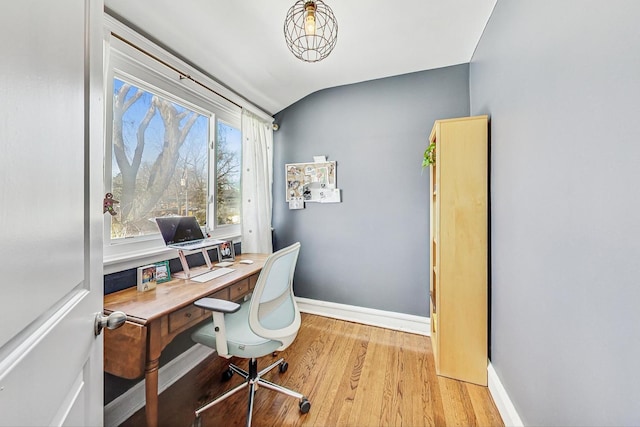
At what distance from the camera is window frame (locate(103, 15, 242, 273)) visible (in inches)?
55.2

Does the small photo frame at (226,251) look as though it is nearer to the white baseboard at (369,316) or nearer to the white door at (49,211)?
the white baseboard at (369,316)

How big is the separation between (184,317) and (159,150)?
1.19 m

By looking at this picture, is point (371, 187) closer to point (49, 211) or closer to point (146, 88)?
point (146, 88)

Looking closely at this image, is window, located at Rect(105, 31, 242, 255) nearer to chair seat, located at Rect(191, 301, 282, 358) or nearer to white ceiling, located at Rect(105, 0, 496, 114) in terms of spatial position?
white ceiling, located at Rect(105, 0, 496, 114)

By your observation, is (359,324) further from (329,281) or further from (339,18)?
(339,18)

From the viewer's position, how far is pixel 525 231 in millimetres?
1207

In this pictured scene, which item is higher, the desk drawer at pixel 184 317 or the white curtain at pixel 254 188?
the white curtain at pixel 254 188

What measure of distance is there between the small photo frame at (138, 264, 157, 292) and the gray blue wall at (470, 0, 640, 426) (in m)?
2.03

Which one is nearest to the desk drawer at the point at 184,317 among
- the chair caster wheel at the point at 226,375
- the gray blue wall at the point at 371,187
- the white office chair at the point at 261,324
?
the white office chair at the point at 261,324

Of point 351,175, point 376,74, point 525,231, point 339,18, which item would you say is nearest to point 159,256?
point 351,175

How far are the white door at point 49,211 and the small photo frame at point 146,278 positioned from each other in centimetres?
95

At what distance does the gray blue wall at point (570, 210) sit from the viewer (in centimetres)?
66

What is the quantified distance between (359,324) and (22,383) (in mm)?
2556

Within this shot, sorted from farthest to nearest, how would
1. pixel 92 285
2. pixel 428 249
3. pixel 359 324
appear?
1. pixel 359 324
2. pixel 428 249
3. pixel 92 285
